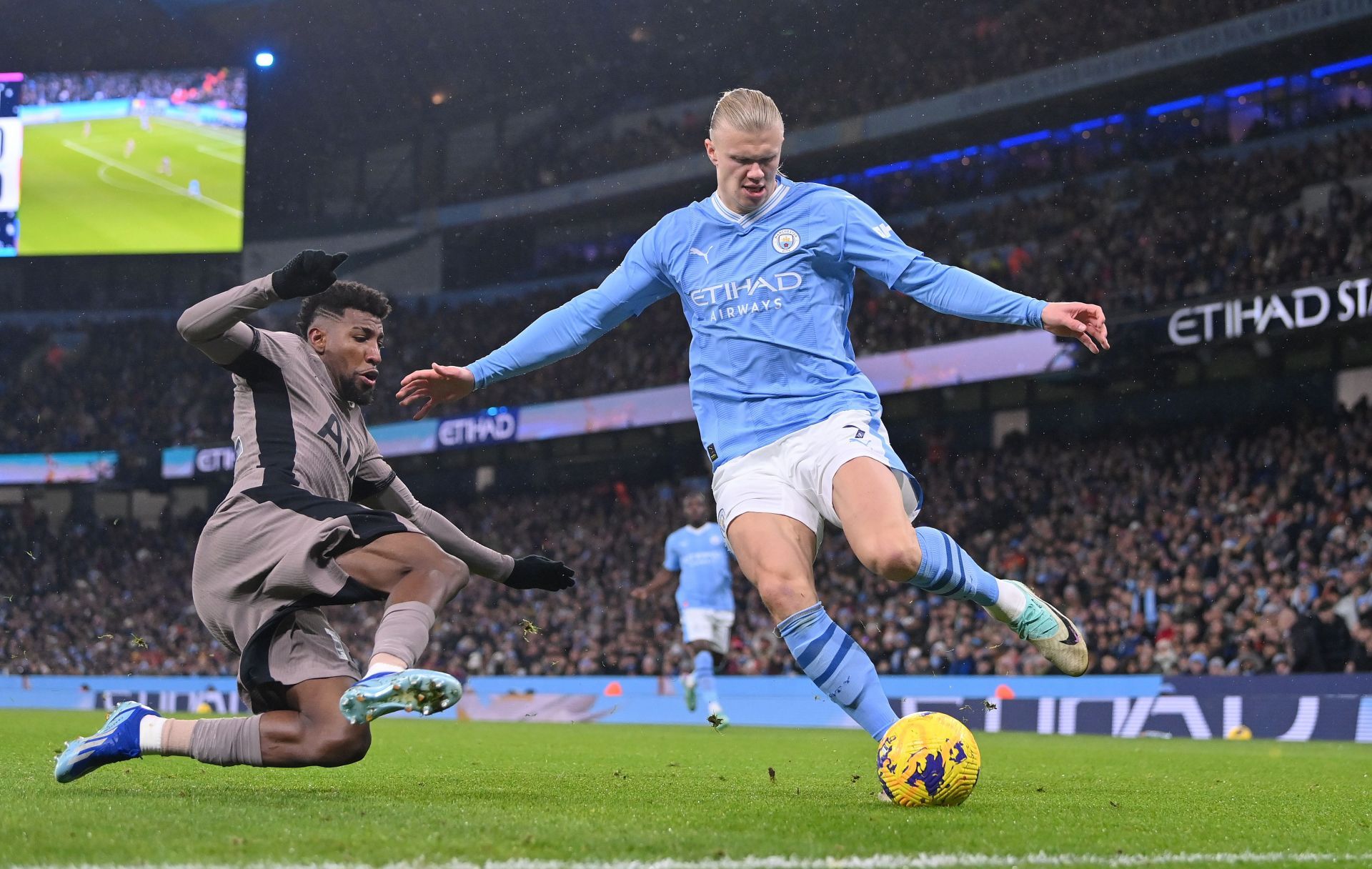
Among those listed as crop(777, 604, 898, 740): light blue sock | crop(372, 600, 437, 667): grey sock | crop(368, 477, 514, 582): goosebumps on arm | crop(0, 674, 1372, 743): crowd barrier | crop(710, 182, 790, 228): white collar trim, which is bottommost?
crop(0, 674, 1372, 743): crowd barrier

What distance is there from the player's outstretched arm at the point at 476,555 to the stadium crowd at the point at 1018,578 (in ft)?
15.8

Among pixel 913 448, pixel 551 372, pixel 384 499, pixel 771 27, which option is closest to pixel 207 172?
pixel 551 372

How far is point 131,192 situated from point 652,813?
27831mm

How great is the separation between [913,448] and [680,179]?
8393 millimetres

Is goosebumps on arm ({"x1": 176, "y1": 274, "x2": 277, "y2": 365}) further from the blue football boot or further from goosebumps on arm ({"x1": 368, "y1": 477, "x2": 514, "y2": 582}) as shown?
the blue football boot

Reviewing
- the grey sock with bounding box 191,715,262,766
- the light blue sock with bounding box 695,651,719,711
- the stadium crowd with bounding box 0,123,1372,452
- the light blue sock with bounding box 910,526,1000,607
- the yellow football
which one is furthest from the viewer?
the stadium crowd with bounding box 0,123,1372,452

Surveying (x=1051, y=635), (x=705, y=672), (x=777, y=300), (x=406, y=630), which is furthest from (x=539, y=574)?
(x=705, y=672)

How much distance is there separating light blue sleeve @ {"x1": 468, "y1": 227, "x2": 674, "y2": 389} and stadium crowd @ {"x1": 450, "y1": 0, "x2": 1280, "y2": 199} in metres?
19.5

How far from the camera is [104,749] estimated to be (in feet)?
13.7

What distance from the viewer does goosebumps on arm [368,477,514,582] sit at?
4727mm

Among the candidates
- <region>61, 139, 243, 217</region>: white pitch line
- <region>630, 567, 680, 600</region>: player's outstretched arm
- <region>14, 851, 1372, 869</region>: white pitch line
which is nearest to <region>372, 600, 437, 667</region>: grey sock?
<region>14, 851, 1372, 869</region>: white pitch line

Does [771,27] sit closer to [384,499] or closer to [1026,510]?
[1026,510]

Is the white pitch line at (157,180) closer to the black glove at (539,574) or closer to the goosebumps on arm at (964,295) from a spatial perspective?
the black glove at (539,574)

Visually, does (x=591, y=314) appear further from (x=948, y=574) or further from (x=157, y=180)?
(x=157, y=180)
